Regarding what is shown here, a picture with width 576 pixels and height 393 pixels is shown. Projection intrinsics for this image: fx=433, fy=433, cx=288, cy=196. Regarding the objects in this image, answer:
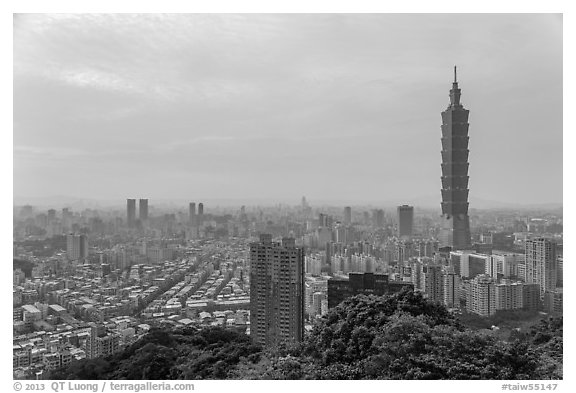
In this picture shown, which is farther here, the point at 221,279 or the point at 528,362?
the point at 221,279

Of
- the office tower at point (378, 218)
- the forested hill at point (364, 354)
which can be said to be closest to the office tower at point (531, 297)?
the forested hill at point (364, 354)

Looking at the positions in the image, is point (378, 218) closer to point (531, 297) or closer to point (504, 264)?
point (504, 264)

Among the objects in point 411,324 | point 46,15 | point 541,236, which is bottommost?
point 411,324

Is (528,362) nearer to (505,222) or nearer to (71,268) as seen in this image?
(505,222)

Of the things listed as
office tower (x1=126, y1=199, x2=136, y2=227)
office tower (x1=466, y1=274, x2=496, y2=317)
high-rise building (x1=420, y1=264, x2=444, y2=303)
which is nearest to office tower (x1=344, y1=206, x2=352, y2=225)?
high-rise building (x1=420, y1=264, x2=444, y2=303)
